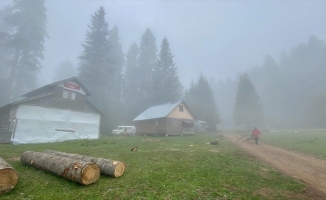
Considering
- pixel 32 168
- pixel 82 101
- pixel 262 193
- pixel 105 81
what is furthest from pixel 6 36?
pixel 262 193

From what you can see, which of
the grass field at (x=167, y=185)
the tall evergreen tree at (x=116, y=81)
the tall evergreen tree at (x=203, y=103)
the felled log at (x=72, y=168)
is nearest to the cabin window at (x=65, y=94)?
the grass field at (x=167, y=185)

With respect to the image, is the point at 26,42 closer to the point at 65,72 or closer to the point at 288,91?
the point at 65,72

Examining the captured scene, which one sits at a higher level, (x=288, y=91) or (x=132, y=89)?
(x=288, y=91)

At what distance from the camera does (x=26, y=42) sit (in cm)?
4047

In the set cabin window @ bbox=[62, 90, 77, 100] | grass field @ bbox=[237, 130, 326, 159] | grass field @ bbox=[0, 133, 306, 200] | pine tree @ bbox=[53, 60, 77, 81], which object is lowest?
grass field @ bbox=[0, 133, 306, 200]

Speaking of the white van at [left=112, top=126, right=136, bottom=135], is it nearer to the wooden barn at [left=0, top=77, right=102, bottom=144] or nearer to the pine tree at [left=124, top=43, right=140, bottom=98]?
the wooden barn at [left=0, top=77, right=102, bottom=144]

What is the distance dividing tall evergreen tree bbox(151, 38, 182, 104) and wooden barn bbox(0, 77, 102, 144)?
25.4 meters

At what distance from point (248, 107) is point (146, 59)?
35.8 m

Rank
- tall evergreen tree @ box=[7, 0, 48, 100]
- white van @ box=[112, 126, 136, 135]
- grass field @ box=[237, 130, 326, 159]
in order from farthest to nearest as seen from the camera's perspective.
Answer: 1. tall evergreen tree @ box=[7, 0, 48, 100]
2. white van @ box=[112, 126, 136, 135]
3. grass field @ box=[237, 130, 326, 159]

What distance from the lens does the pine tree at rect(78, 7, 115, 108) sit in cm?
3847

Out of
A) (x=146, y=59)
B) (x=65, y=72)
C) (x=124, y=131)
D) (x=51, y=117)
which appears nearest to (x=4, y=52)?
(x=65, y=72)

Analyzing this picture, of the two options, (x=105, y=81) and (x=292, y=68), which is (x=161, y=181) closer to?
(x=105, y=81)

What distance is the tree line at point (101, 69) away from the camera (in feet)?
128

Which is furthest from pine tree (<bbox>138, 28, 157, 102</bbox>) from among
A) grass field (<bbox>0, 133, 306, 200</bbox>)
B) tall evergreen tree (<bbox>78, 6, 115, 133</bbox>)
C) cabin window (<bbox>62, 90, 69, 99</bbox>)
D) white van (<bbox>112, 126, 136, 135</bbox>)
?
grass field (<bbox>0, 133, 306, 200</bbox>)
